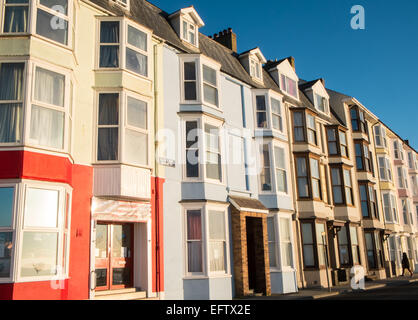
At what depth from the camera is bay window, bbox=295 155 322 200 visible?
2350cm

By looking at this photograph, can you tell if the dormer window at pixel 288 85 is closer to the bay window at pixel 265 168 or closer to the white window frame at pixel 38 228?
the bay window at pixel 265 168

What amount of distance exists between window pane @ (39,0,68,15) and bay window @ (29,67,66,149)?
2.27 meters

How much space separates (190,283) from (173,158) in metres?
4.98

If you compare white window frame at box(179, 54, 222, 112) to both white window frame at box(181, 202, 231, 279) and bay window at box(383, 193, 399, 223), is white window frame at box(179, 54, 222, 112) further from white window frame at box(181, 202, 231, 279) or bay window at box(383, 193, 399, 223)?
bay window at box(383, 193, 399, 223)

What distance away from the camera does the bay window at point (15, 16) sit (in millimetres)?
12102

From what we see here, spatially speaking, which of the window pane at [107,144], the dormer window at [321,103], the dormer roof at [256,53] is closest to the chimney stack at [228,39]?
the dormer roof at [256,53]

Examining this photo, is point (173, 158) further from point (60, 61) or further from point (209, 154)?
point (60, 61)

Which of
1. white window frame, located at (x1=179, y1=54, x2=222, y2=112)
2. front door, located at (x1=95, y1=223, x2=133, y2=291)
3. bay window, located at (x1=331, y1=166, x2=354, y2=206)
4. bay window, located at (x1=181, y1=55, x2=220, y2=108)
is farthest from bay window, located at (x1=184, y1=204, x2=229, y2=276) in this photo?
bay window, located at (x1=331, y1=166, x2=354, y2=206)

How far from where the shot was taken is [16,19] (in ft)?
40.0

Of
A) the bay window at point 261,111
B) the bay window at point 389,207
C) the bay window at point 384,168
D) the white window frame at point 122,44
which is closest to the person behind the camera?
the white window frame at point 122,44

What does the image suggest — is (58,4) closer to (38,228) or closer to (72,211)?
(72,211)

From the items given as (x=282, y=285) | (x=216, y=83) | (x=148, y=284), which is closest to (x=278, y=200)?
(x=282, y=285)

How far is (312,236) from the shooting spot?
75.4ft

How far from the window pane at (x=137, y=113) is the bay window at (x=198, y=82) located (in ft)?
9.26
